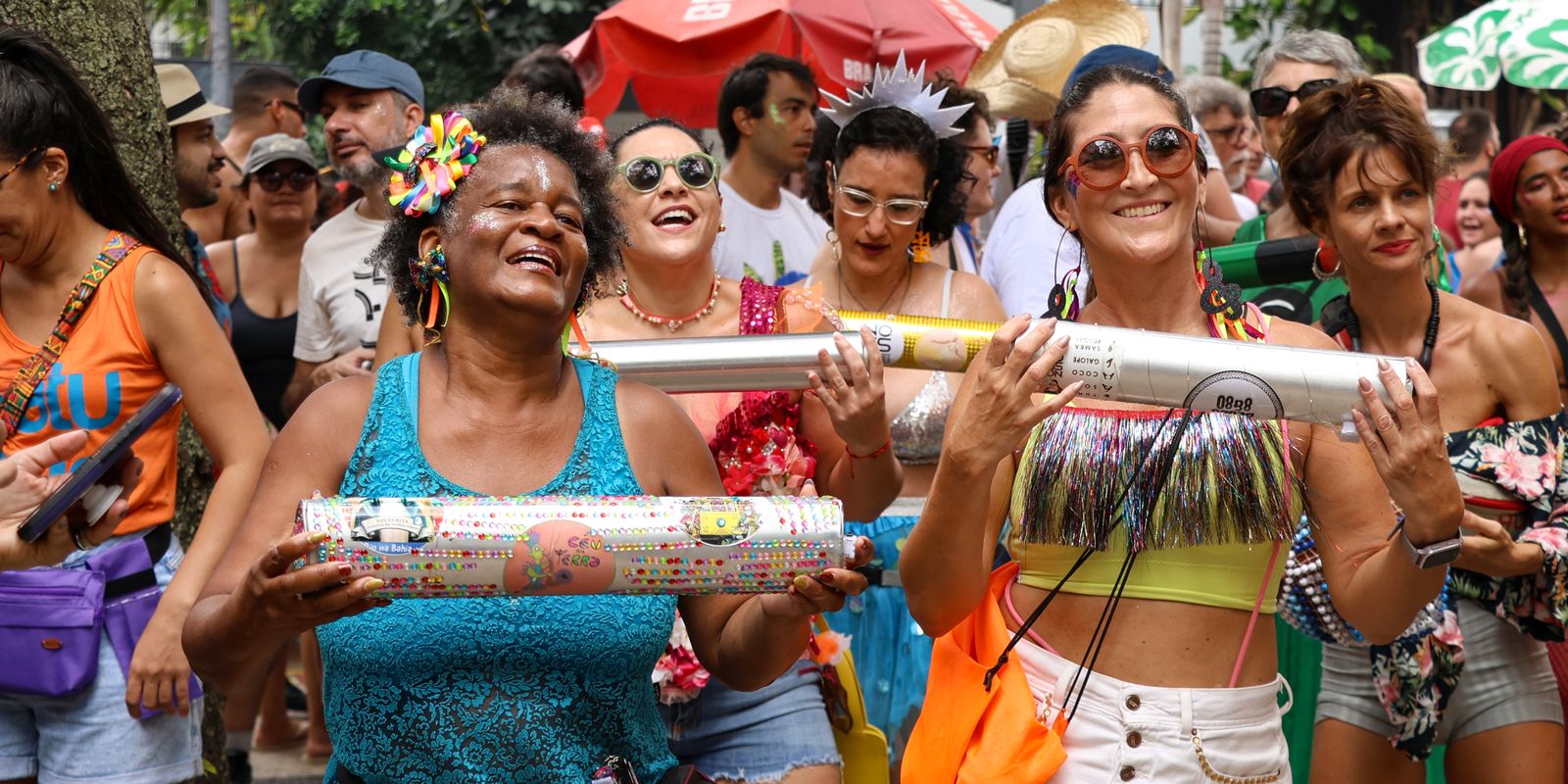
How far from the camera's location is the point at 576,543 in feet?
8.70

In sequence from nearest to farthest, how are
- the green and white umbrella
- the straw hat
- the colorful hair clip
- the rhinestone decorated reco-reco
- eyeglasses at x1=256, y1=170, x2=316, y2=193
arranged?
the rhinestone decorated reco-reco < the colorful hair clip < the green and white umbrella < eyeglasses at x1=256, y1=170, x2=316, y2=193 < the straw hat

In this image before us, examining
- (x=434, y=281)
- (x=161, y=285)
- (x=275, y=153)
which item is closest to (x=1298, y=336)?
(x=434, y=281)

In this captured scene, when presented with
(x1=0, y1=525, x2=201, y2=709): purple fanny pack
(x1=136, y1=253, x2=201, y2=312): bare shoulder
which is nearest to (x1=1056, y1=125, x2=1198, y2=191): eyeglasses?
(x1=136, y1=253, x2=201, y2=312): bare shoulder

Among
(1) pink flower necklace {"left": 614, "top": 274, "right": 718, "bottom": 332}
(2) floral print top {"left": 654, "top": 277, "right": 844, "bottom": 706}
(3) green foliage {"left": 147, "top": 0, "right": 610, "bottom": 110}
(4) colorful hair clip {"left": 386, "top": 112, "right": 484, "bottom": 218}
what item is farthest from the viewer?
(3) green foliage {"left": 147, "top": 0, "right": 610, "bottom": 110}

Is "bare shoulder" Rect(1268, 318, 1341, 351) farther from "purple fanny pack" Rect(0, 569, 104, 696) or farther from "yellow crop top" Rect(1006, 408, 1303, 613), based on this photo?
"purple fanny pack" Rect(0, 569, 104, 696)

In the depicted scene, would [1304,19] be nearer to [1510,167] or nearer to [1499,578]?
[1510,167]

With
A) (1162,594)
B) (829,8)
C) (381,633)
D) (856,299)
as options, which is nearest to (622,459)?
(381,633)

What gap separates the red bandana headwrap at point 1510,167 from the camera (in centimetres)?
563

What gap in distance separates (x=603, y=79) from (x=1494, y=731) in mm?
6296

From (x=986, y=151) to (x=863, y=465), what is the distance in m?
3.26

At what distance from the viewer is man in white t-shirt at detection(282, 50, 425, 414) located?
6.26 meters

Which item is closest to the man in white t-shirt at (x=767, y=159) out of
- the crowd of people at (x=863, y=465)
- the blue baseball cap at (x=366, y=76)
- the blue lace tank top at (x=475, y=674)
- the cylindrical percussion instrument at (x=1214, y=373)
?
the crowd of people at (x=863, y=465)

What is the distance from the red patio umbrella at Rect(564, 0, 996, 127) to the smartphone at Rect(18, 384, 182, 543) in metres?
5.73

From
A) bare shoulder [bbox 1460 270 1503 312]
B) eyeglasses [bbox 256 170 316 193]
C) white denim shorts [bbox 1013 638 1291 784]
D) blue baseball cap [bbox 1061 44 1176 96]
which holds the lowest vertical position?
eyeglasses [bbox 256 170 316 193]
